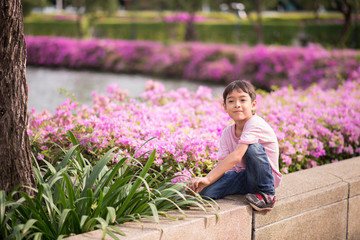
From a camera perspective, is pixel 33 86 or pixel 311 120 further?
pixel 33 86

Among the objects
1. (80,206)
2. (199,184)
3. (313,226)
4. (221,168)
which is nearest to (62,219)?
(80,206)

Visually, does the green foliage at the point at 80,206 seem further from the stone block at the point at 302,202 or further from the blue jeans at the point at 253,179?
the stone block at the point at 302,202

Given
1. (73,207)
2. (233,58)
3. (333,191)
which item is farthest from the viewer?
(233,58)

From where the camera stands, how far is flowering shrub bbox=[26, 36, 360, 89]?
12.2 metres

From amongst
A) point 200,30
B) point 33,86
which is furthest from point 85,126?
point 200,30

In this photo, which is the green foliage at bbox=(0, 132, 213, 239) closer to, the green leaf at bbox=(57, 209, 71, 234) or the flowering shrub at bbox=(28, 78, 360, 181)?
the green leaf at bbox=(57, 209, 71, 234)

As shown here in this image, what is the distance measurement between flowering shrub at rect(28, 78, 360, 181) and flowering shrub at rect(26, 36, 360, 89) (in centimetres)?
378

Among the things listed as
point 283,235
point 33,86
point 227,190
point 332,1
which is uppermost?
point 332,1

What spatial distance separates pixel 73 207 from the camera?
244cm

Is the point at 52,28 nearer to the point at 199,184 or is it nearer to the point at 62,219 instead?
the point at 199,184

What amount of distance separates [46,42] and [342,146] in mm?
19645

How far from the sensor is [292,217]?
2992 mm

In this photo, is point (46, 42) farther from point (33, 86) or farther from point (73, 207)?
point (73, 207)

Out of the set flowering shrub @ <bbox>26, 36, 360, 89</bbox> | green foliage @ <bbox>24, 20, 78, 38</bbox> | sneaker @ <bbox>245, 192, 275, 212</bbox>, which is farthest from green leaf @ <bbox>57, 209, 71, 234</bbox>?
green foliage @ <bbox>24, 20, 78, 38</bbox>
